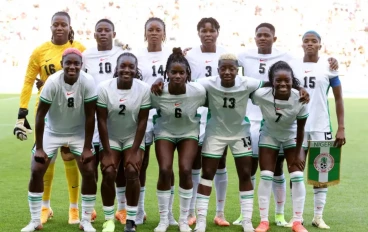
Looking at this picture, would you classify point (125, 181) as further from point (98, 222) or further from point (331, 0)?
point (331, 0)

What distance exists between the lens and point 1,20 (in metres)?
30.3

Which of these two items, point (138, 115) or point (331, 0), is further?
point (331, 0)

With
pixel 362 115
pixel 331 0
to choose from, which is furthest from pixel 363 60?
pixel 362 115

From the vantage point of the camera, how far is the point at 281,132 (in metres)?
5.46

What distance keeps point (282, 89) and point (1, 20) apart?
27081mm

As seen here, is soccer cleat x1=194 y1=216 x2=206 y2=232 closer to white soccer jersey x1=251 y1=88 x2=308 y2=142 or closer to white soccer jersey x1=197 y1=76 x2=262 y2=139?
white soccer jersey x1=197 y1=76 x2=262 y2=139

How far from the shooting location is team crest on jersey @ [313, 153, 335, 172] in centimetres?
571

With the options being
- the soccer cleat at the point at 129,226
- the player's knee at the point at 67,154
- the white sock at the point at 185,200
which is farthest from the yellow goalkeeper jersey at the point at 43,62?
the white sock at the point at 185,200

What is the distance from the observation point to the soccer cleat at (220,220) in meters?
5.66

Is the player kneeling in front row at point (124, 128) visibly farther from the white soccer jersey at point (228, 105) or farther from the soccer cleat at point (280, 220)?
the soccer cleat at point (280, 220)

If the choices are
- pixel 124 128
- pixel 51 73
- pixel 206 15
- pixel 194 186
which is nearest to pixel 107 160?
pixel 124 128

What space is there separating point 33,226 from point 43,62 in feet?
4.83

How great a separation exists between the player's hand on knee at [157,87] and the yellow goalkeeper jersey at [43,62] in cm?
98

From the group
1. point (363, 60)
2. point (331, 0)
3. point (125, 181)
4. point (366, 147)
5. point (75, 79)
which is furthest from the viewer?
point (331, 0)
